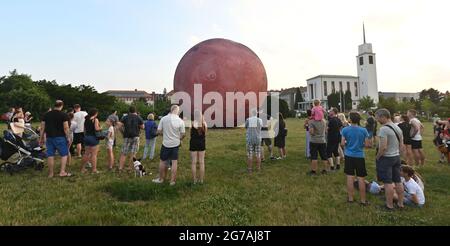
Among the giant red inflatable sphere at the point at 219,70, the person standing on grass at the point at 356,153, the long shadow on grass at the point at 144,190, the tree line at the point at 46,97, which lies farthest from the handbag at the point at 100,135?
the tree line at the point at 46,97

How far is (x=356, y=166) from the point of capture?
5723mm

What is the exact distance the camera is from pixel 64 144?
7367 millimetres

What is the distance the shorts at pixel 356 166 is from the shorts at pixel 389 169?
0.25 metres

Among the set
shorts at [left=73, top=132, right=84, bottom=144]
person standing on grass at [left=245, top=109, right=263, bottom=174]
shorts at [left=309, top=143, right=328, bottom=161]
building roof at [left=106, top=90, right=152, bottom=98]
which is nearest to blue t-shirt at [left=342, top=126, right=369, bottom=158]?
shorts at [left=309, top=143, right=328, bottom=161]

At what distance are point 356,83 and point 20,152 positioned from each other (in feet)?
367

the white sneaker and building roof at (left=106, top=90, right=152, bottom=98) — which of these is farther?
building roof at (left=106, top=90, right=152, bottom=98)

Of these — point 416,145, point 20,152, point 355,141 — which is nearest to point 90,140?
point 20,152

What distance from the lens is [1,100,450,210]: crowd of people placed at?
18.3 ft

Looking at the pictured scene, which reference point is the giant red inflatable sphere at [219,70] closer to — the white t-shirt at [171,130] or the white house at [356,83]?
the white t-shirt at [171,130]

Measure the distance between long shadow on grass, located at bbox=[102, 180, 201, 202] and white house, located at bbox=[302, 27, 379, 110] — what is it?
88.6 metres

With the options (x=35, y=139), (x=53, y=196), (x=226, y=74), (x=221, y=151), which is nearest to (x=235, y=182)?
(x=53, y=196)

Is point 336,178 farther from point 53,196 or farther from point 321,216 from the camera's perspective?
point 53,196

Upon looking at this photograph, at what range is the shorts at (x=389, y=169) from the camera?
5.46m

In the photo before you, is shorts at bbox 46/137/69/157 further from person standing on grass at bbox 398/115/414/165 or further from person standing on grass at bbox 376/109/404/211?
person standing on grass at bbox 398/115/414/165
